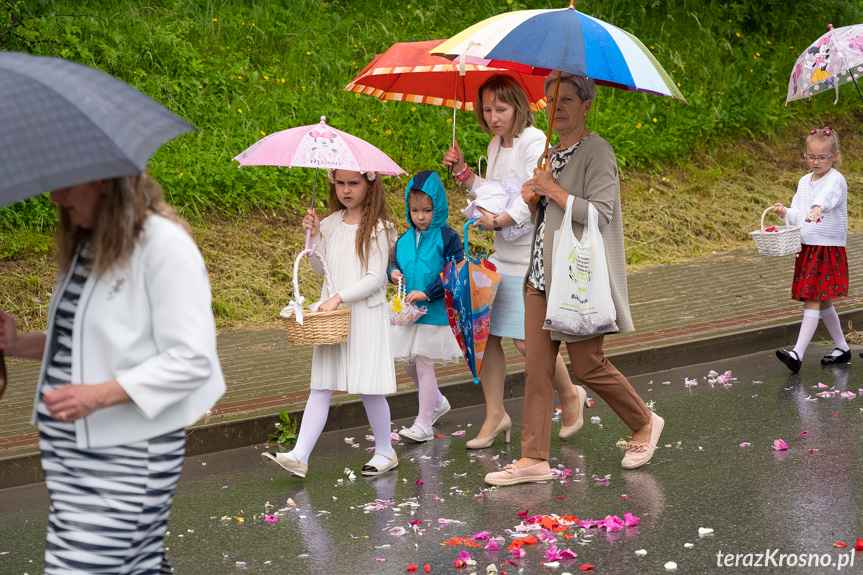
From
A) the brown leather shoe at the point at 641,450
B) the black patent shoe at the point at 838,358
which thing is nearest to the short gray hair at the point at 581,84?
the brown leather shoe at the point at 641,450

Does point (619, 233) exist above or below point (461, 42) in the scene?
below

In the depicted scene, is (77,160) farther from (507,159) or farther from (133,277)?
(507,159)

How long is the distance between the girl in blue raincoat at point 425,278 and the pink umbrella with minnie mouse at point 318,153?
55cm

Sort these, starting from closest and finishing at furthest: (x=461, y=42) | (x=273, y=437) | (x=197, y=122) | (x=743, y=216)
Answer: (x=461, y=42), (x=273, y=437), (x=197, y=122), (x=743, y=216)

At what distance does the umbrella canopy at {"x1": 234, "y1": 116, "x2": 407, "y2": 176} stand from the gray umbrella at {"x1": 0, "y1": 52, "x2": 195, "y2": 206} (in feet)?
9.52

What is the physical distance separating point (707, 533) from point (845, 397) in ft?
9.99

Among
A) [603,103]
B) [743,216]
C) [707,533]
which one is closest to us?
[707,533]

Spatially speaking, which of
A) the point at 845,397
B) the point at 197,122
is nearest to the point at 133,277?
the point at 845,397

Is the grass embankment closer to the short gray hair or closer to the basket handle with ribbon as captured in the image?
the basket handle with ribbon

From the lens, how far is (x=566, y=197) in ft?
17.6

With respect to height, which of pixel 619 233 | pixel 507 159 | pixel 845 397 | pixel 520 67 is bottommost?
pixel 845 397

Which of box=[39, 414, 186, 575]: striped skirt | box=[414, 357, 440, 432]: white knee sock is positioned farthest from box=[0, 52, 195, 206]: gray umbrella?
box=[414, 357, 440, 432]: white knee sock

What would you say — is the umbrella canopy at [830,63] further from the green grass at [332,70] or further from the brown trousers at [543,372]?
the green grass at [332,70]

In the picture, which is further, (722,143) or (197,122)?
(722,143)
